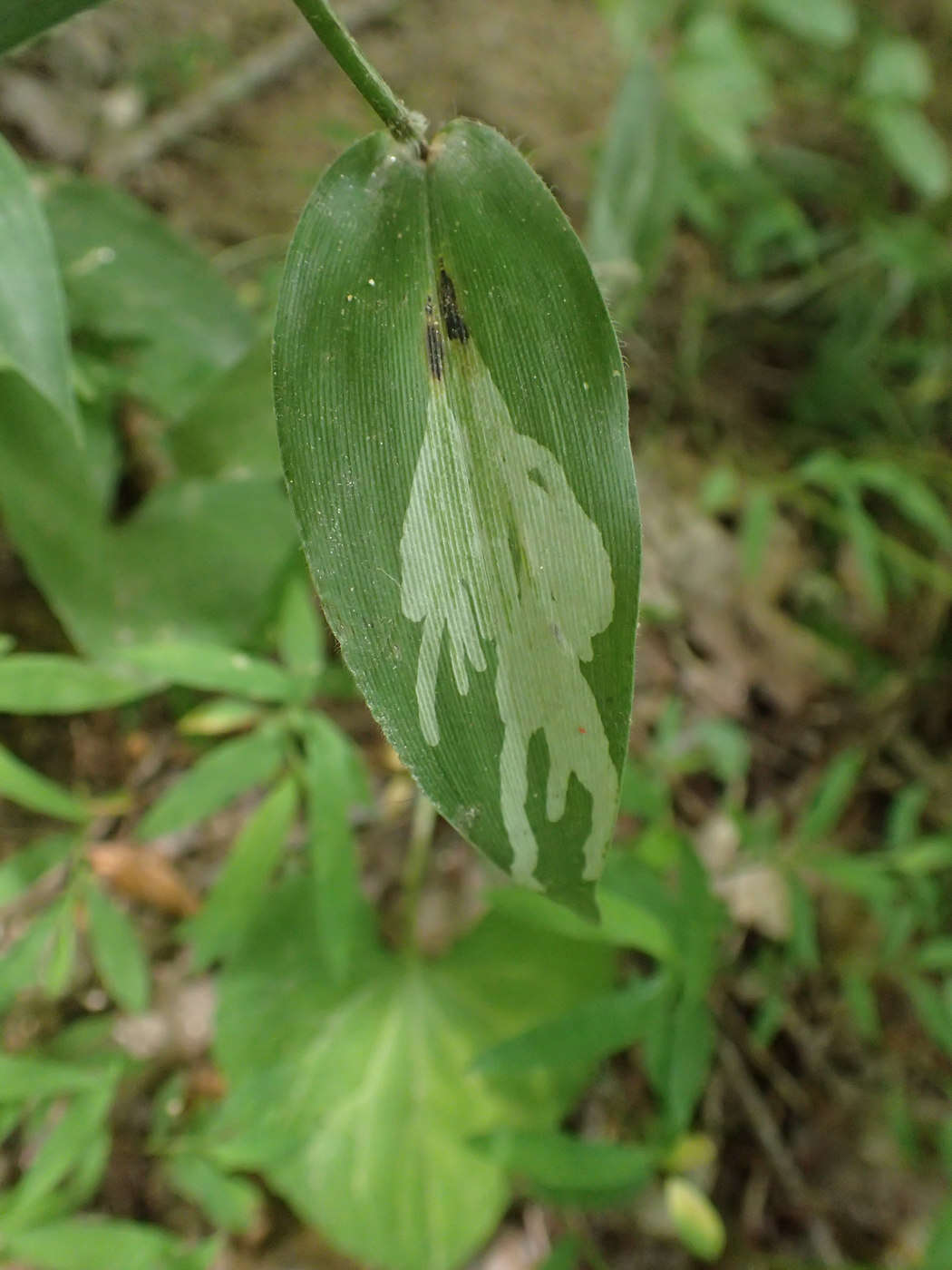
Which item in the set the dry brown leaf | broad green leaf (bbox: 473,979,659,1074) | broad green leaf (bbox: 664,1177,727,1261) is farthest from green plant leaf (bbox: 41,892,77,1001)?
broad green leaf (bbox: 664,1177,727,1261)

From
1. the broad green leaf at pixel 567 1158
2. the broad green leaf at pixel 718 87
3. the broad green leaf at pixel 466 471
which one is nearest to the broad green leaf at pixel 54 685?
the broad green leaf at pixel 466 471

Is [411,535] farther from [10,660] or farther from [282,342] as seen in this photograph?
[10,660]

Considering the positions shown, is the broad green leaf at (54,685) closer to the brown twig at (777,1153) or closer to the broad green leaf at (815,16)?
the brown twig at (777,1153)

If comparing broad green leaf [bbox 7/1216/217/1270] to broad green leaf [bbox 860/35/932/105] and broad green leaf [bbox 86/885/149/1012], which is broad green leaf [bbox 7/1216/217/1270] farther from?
broad green leaf [bbox 860/35/932/105]

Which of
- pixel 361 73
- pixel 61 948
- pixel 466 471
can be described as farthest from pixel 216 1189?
pixel 361 73

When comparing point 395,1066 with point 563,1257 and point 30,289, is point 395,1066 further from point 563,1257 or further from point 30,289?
point 30,289

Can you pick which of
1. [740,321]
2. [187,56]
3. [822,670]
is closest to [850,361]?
[740,321]
